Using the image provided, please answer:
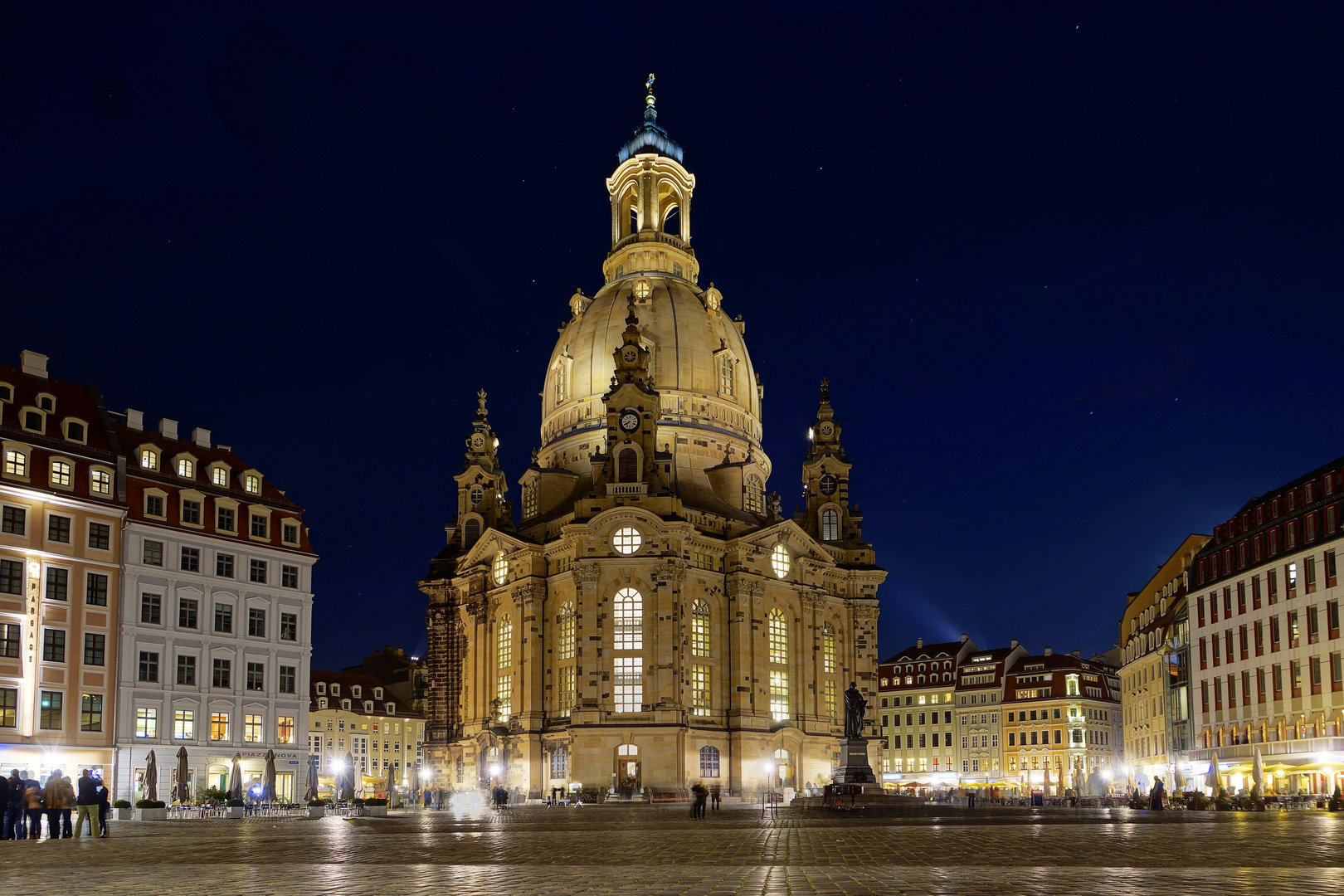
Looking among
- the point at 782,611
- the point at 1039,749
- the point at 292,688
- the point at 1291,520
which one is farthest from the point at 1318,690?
the point at 1039,749

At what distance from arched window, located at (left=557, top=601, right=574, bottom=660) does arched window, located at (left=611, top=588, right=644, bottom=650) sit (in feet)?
12.1

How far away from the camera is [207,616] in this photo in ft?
232

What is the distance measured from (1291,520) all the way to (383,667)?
118403mm

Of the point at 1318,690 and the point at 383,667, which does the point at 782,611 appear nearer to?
the point at 1318,690

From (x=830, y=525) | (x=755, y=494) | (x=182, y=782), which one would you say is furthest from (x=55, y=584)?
(x=830, y=525)

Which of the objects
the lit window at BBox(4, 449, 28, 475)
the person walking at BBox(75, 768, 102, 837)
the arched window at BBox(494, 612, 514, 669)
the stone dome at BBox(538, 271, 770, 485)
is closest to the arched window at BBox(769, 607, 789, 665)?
the stone dome at BBox(538, 271, 770, 485)

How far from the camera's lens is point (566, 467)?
383 ft

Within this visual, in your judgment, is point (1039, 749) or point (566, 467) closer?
point (566, 467)

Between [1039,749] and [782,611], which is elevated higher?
[782,611]

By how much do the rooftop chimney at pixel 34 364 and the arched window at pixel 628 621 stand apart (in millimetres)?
43295

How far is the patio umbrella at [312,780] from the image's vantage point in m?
66.8

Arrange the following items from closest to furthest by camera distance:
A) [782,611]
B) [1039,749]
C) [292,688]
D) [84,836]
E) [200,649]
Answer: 1. [84,836]
2. [200,649]
3. [292,688]
4. [782,611]
5. [1039,749]

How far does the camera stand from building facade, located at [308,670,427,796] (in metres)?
143

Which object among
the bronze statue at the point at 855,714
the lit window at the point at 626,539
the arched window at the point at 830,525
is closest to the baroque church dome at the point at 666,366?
the arched window at the point at 830,525
